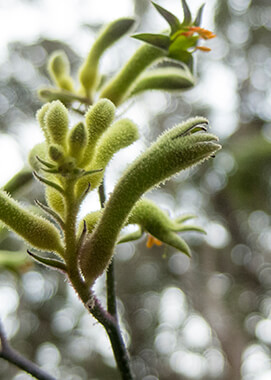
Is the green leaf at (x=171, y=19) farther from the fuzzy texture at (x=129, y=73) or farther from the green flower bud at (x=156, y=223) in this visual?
the green flower bud at (x=156, y=223)

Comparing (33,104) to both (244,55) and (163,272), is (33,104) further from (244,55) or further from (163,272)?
(244,55)

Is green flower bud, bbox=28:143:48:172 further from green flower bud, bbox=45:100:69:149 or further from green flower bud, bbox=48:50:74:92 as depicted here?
green flower bud, bbox=48:50:74:92

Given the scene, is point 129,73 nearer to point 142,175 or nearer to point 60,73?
point 60,73

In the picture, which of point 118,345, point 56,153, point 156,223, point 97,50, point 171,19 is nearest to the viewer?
point 56,153

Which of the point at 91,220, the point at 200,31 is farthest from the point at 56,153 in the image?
the point at 200,31

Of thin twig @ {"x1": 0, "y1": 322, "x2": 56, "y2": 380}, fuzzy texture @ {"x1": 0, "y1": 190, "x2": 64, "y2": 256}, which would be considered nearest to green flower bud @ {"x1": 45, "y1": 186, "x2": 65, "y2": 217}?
fuzzy texture @ {"x1": 0, "y1": 190, "x2": 64, "y2": 256}

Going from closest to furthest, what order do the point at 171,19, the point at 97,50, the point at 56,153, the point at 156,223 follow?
the point at 56,153 < the point at 156,223 < the point at 171,19 < the point at 97,50

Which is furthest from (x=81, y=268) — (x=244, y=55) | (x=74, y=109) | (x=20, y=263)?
(x=244, y=55)
